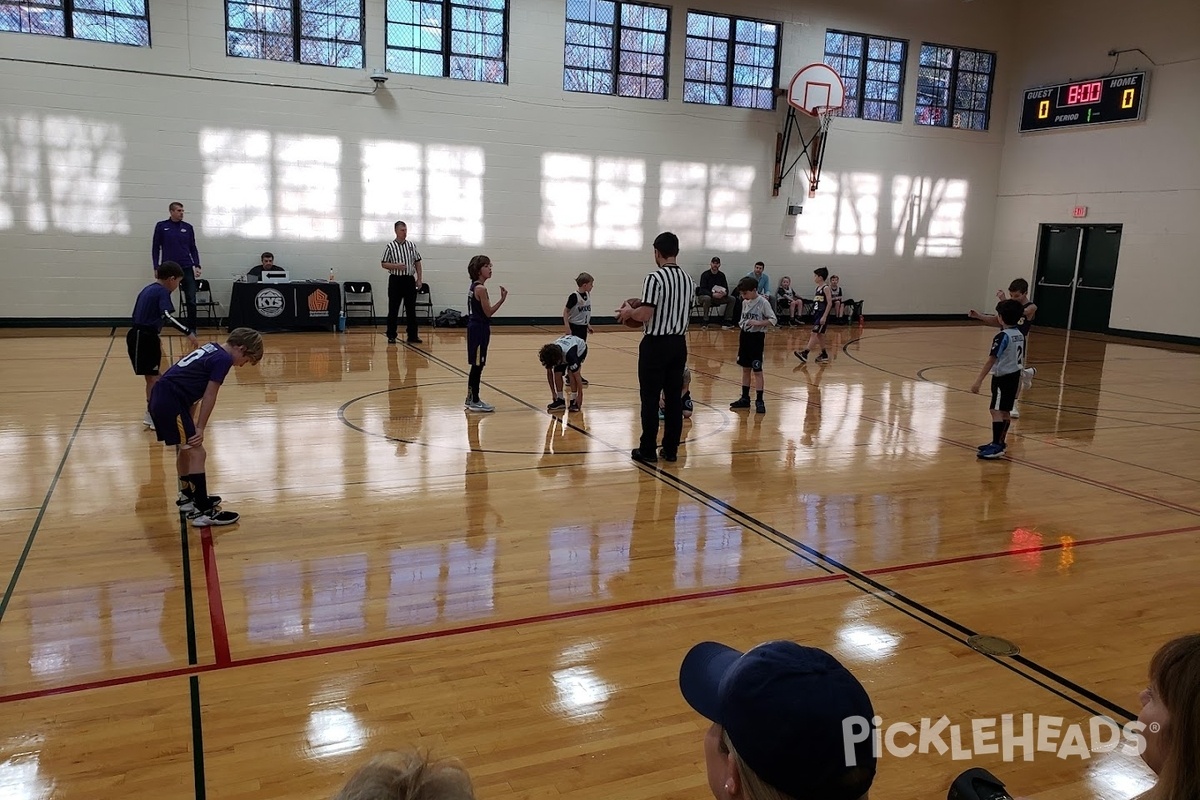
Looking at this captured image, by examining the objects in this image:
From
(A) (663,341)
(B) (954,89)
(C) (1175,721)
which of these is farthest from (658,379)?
(B) (954,89)

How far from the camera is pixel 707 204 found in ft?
63.1

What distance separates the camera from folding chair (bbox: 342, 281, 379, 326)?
16.2m

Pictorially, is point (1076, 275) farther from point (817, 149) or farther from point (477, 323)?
point (477, 323)

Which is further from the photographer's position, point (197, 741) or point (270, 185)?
point (270, 185)

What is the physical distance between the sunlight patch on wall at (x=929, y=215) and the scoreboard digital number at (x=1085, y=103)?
2195mm

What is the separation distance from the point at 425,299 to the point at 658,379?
34.8ft

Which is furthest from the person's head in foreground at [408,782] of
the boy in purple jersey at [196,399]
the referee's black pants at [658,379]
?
the referee's black pants at [658,379]

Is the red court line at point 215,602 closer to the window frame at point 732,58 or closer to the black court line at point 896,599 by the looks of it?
the black court line at point 896,599

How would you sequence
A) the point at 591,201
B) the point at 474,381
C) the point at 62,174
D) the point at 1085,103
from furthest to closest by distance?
the point at 1085,103 → the point at 591,201 → the point at 62,174 → the point at 474,381

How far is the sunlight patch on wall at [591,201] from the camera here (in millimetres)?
17750

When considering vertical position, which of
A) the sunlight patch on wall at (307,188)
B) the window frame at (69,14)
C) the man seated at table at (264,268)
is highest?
the window frame at (69,14)

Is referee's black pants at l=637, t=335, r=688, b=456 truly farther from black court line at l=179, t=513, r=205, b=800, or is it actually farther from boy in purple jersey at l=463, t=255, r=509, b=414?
black court line at l=179, t=513, r=205, b=800

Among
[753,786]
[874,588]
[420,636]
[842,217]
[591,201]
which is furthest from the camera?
[842,217]

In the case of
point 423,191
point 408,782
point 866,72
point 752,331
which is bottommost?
point 752,331
